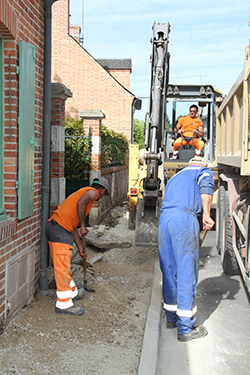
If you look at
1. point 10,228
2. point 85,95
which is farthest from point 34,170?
point 85,95

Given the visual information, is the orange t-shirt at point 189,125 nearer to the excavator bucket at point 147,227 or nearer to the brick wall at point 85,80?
the excavator bucket at point 147,227

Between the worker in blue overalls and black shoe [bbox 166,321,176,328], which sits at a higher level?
the worker in blue overalls

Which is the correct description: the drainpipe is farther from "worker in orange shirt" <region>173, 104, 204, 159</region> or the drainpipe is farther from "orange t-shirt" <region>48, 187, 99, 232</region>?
"worker in orange shirt" <region>173, 104, 204, 159</region>

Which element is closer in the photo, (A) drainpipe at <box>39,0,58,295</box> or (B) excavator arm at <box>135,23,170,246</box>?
(A) drainpipe at <box>39,0,58,295</box>

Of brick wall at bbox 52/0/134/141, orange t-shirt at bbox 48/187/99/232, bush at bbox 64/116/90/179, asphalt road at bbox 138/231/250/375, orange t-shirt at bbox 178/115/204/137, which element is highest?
brick wall at bbox 52/0/134/141

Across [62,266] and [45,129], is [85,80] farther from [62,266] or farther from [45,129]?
[62,266]

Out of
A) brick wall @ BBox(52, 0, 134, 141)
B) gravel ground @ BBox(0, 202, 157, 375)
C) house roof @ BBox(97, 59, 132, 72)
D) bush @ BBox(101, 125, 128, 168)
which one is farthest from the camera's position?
house roof @ BBox(97, 59, 132, 72)

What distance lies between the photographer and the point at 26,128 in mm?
4141

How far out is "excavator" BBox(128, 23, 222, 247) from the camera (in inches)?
236

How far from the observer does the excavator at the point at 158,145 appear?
5.98 m

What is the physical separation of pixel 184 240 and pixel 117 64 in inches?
911

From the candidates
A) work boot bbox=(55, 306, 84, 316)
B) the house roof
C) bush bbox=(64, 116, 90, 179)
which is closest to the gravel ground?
work boot bbox=(55, 306, 84, 316)

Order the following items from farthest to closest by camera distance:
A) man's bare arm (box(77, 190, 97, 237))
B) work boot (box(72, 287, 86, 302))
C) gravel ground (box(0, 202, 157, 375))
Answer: work boot (box(72, 287, 86, 302)), man's bare arm (box(77, 190, 97, 237)), gravel ground (box(0, 202, 157, 375))

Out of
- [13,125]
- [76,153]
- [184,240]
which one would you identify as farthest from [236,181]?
[76,153]
